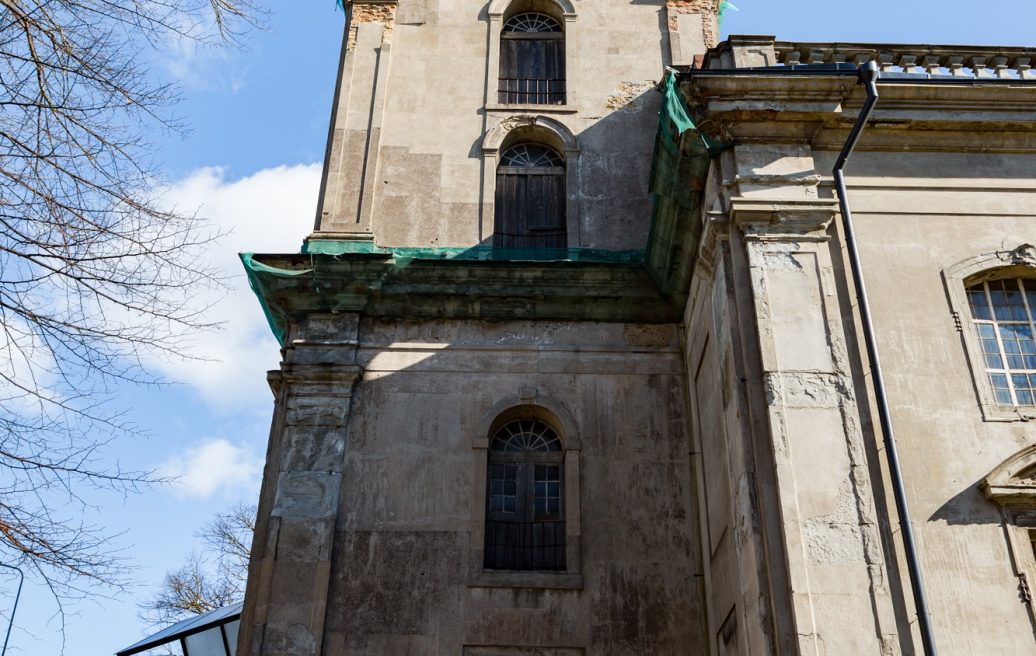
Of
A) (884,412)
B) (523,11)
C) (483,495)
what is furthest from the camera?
(523,11)

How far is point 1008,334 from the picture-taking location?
38.0ft

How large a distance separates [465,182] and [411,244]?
1550mm

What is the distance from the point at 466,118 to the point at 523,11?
3194 mm

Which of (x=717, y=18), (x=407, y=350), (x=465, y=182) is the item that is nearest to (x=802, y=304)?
(x=407, y=350)

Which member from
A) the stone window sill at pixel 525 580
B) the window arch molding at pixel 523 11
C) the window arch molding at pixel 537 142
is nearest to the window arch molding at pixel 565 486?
the stone window sill at pixel 525 580

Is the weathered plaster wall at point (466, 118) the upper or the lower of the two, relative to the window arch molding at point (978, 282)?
upper

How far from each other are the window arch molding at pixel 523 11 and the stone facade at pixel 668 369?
23 centimetres

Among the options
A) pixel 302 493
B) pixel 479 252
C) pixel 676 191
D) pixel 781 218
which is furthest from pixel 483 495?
pixel 781 218

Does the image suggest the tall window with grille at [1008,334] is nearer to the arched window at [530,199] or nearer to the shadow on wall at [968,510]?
the shadow on wall at [968,510]

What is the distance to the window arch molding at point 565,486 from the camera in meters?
13.1

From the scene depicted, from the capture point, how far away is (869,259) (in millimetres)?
11727

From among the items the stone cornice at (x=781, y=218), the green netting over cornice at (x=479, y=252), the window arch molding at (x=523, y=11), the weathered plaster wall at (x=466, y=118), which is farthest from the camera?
the window arch molding at (x=523, y=11)

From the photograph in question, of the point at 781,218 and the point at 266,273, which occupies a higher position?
the point at 266,273

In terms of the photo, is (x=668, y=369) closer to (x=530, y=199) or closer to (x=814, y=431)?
(x=530, y=199)
